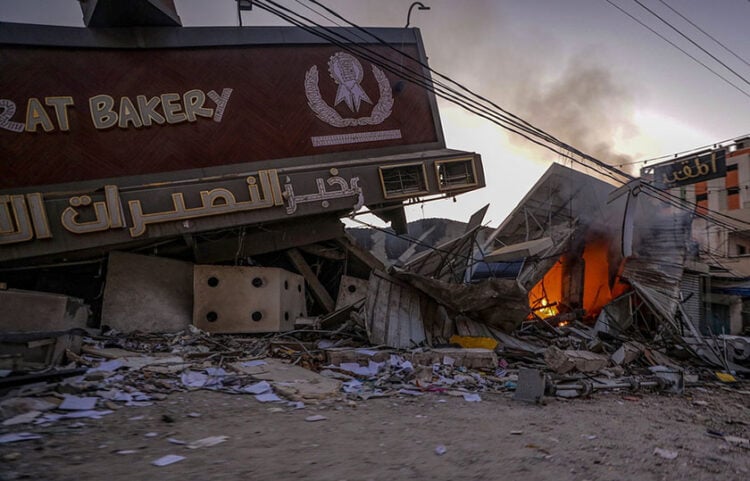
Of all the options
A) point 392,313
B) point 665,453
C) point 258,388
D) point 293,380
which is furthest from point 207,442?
point 392,313

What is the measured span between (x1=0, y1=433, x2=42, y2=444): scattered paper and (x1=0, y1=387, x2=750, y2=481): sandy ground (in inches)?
3.4

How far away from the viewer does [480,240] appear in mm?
19594

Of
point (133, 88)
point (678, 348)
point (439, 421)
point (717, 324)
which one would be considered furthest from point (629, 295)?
point (133, 88)

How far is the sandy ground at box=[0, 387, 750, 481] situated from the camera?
2863 mm

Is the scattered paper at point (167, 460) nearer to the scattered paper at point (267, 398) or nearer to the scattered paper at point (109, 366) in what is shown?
the scattered paper at point (267, 398)

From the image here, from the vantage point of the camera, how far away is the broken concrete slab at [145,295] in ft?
29.1

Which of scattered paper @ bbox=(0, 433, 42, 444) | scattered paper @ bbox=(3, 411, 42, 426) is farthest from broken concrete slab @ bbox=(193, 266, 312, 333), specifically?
scattered paper @ bbox=(0, 433, 42, 444)

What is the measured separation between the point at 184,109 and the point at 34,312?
5.84 metres

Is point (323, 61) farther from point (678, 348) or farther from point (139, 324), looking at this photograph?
point (678, 348)

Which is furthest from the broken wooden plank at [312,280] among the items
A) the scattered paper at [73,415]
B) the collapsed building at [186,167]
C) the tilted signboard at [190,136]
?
the scattered paper at [73,415]

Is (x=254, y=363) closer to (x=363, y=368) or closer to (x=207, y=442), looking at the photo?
(x=363, y=368)

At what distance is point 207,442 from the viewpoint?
338cm

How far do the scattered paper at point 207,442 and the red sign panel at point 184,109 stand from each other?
8.43m

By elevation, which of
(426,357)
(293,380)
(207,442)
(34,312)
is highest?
(34,312)
